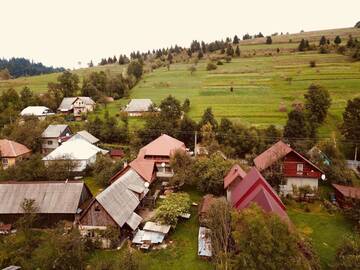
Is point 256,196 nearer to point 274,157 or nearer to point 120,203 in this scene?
point 274,157

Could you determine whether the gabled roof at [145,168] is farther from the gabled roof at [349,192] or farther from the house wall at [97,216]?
the gabled roof at [349,192]

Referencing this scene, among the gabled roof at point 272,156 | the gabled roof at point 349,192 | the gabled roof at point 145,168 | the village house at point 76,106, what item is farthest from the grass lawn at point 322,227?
the village house at point 76,106

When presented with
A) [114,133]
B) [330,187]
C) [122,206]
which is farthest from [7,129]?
[330,187]

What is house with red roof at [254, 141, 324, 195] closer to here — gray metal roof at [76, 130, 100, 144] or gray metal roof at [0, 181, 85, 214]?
gray metal roof at [0, 181, 85, 214]

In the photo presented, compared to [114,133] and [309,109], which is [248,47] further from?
[114,133]

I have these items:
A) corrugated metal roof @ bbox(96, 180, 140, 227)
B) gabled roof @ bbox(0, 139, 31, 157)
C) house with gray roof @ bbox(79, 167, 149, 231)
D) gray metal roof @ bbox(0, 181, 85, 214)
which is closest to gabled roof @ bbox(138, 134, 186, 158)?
corrugated metal roof @ bbox(96, 180, 140, 227)

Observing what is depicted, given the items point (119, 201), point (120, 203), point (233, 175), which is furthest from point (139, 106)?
point (120, 203)
